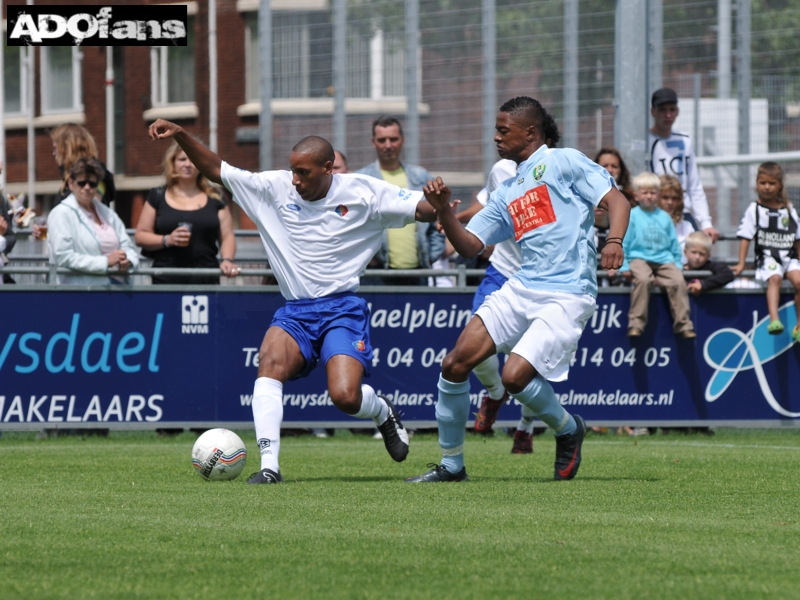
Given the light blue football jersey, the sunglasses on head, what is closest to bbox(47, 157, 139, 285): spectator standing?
the sunglasses on head

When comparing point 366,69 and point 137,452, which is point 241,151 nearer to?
point 366,69

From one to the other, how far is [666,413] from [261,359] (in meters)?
5.26

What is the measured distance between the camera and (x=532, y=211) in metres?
8.27

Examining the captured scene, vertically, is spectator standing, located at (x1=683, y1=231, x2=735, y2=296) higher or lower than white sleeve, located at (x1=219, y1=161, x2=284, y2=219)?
lower

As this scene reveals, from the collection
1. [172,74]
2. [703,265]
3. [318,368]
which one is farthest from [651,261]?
[172,74]

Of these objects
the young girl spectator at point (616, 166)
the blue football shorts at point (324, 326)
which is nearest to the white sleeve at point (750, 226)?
the young girl spectator at point (616, 166)

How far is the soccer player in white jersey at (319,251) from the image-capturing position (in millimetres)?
8617

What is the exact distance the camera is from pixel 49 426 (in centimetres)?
1205

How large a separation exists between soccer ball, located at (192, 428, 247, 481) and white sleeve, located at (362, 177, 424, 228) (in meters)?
1.63

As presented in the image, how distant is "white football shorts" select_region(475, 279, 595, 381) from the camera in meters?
8.11

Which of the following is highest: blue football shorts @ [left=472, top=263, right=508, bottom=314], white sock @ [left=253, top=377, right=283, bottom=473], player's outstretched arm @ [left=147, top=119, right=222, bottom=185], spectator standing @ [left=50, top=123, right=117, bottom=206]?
spectator standing @ [left=50, top=123, right=117, bottom=206]

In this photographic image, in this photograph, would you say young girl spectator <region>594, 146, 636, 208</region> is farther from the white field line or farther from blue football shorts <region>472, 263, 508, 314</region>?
blue football shorts <region>472, 263, 508, 314</region>

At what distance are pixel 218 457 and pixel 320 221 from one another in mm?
1537

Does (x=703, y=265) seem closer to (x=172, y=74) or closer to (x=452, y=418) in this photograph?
(x=452, y=418)
